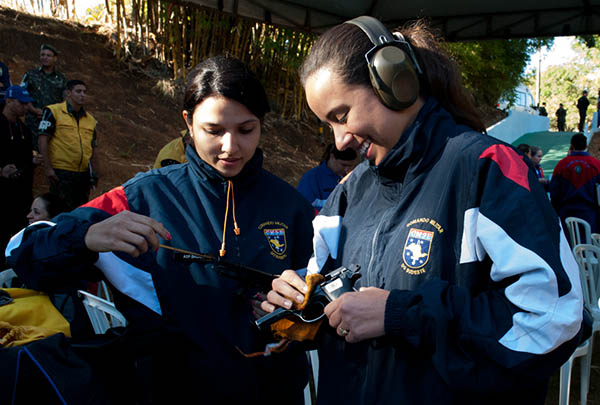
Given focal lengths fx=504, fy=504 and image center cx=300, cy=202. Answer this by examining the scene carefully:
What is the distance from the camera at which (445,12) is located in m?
7.34

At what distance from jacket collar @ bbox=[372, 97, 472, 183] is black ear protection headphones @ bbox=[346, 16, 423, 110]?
6cm

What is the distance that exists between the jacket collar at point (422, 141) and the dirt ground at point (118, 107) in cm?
717

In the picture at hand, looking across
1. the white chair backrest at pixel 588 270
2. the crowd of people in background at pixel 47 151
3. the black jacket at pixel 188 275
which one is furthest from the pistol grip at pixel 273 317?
the crowd of people in background at pixel 47 151

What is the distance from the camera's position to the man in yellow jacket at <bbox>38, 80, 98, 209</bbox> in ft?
20.7

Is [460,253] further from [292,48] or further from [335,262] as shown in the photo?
[292,48]

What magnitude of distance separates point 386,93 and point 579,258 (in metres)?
3.64

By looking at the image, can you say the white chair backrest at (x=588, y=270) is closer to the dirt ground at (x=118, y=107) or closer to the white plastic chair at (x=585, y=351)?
the white plastic chair at (x=585, y=351)

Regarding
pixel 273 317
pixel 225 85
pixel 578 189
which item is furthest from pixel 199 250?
pixel 578 189

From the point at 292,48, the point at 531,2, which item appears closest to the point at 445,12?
the point at 531,2

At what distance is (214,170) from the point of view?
5.96 feet

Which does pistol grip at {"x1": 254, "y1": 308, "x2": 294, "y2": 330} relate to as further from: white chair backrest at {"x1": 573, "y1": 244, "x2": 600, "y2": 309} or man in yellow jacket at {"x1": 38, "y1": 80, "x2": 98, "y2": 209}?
man in yellow jacket at {"x1": 38, "y1": 80, "x2": 98, "y2": 209}

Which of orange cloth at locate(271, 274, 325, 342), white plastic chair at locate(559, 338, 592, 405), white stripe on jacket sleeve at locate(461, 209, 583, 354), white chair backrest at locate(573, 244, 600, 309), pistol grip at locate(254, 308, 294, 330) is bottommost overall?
white plastic chair at locate(559, 338, 592, 405)

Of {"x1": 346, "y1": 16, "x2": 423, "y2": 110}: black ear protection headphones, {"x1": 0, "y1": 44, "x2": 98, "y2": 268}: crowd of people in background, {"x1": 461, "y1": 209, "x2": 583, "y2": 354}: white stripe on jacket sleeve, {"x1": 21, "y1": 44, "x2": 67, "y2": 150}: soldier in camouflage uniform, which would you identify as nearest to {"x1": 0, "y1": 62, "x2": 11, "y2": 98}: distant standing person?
{"x1": 0, "y1": 44, "x2": 98, "y2": 268}: crowd of people in background

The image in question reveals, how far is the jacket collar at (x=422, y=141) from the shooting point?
4.00ft
